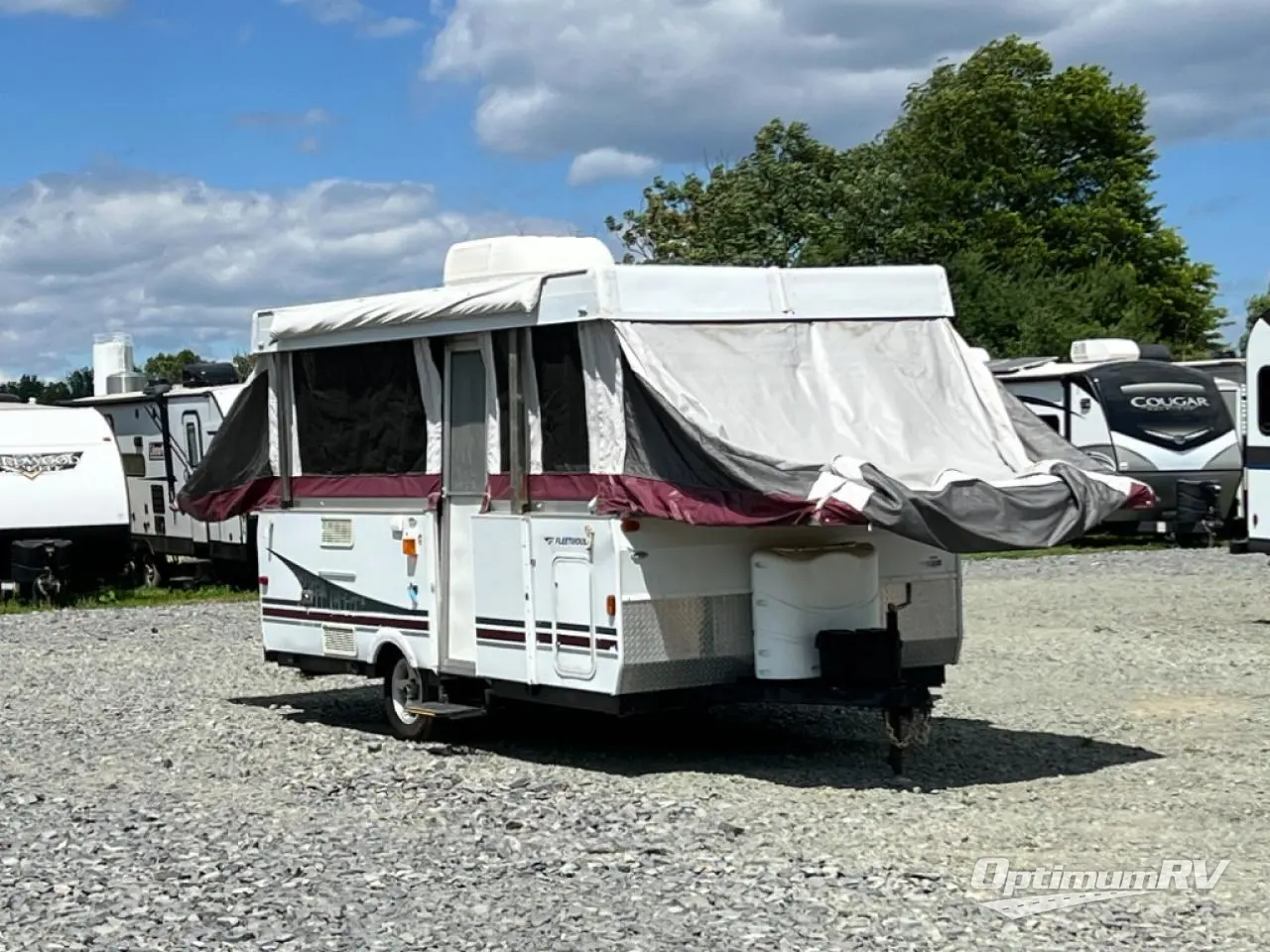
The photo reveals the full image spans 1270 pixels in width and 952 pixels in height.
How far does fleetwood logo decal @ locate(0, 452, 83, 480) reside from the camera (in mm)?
21219

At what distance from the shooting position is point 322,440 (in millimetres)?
12031

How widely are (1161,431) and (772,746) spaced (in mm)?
16359

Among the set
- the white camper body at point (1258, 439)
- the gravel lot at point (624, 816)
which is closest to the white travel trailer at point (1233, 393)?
the white camper body at point (1258, 439)

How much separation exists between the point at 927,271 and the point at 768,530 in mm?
1765

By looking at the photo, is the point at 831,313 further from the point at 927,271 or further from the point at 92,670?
the point at 92,670

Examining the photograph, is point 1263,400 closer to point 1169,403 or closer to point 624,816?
point 1169,403

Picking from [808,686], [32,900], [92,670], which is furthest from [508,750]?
[92,670]

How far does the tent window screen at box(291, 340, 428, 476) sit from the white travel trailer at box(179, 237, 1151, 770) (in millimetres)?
25

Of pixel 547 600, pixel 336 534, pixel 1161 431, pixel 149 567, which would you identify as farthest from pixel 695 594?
pixel 1161 431

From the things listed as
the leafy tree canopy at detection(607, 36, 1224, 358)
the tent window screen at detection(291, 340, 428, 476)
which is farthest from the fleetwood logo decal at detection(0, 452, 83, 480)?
the leafy tree canopy at detection(607, 36, 1224, 358)

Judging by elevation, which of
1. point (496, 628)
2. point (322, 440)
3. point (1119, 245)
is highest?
point (1119, 245)

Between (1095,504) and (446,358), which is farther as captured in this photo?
(446,358)

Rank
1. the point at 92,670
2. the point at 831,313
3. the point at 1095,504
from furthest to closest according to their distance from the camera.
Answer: the point at 92,670
the point at 831,313
the point at 1095,504

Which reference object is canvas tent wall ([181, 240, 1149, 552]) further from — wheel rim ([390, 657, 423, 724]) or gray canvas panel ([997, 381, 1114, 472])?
wheel rim ([390, 657, 423, 724])
